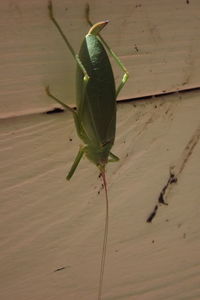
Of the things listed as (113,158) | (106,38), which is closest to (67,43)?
(106,38)

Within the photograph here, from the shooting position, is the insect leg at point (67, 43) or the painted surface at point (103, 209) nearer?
the insect leg at point (67, 43)

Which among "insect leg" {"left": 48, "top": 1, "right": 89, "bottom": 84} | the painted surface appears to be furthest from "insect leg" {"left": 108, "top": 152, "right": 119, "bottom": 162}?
"insect leg" {"left": 48, "top": 1, "right": 89, "bottom": 84}

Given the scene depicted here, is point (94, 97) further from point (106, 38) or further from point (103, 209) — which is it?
point (103, 209)

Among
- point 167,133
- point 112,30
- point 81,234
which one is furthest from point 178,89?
point 81,234

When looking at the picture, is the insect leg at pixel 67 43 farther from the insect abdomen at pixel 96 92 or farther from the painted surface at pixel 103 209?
the painted surface at pixel 103 209

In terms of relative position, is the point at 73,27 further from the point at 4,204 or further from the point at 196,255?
the point at 196,255

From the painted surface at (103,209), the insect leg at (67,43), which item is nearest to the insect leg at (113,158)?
the painted surface at (103,209)

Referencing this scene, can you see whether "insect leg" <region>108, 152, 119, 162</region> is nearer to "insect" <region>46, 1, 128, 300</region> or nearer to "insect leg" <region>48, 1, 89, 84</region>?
"insect" <region>46, 1, 128, 300</region>

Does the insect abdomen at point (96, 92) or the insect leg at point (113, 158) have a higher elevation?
the insect abdomen at point (96, 92)
